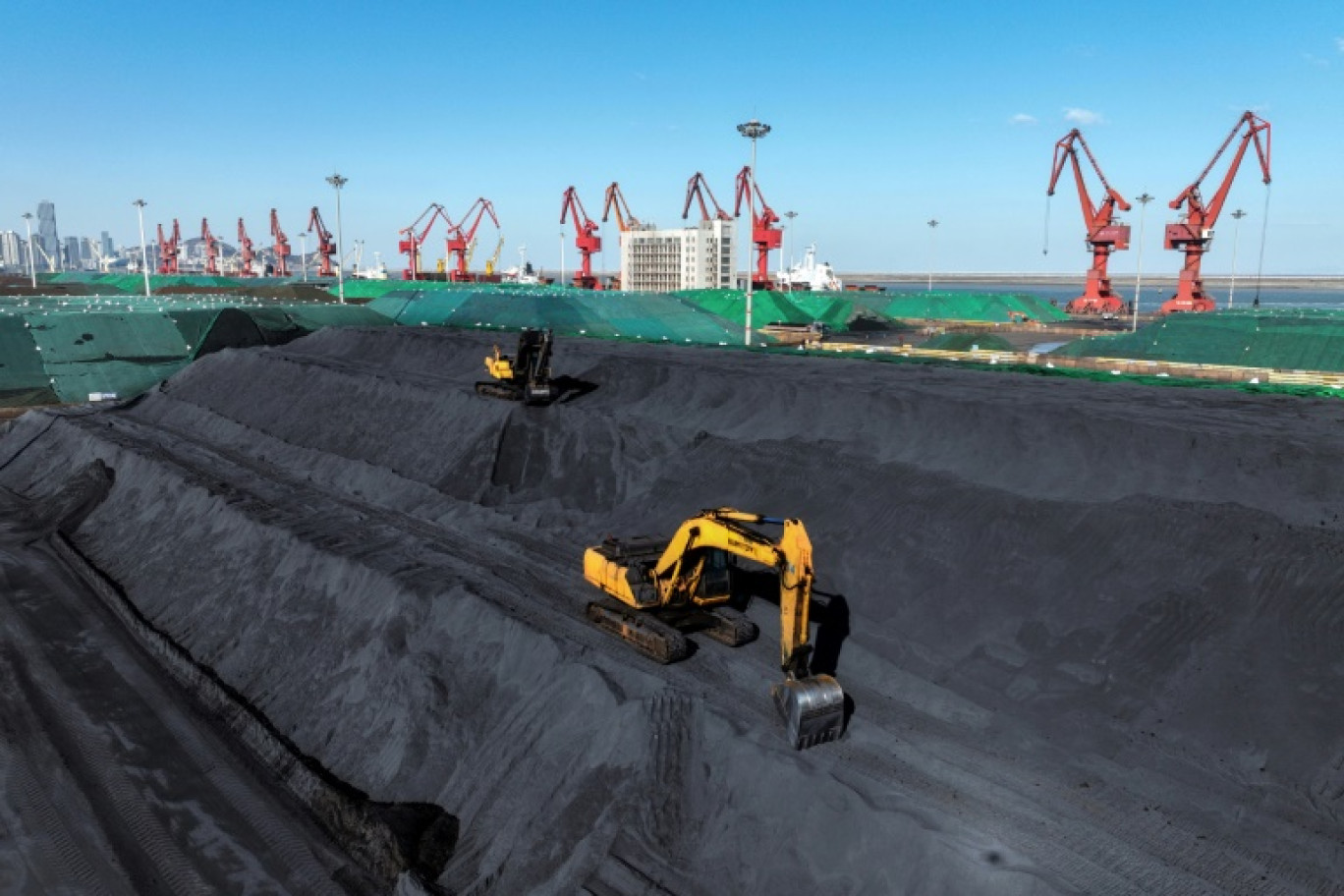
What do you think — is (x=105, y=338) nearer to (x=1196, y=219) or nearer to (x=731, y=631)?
(x=731, y=631)

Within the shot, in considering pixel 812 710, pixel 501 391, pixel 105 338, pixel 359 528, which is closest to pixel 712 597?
pixel 812 710

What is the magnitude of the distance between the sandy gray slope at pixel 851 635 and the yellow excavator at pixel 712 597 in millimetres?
476

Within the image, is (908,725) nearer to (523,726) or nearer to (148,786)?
(523,726)

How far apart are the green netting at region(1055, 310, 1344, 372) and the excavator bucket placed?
1385 inches

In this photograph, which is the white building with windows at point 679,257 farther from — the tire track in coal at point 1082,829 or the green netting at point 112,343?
the tire track in coal at point 1082,829

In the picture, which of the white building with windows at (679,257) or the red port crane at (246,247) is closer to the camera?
the white building with windows at (679,257)

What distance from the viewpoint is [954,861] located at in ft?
33.6

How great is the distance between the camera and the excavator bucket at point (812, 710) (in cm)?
1253

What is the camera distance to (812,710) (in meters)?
12.6

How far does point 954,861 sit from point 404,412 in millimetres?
26799

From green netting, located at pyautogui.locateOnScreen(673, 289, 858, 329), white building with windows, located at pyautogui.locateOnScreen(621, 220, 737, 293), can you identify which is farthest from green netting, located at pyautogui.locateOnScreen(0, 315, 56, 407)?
white building with windows, located at pyautogui.locateOnScreen(621, 220, 737, 293)

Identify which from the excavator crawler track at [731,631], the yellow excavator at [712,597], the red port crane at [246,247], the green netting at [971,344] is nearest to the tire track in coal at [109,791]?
the yellow excavator at [712,597]

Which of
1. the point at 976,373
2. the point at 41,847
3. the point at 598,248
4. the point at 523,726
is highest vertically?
the point at 598,248

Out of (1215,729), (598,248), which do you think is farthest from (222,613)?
(598,248)
